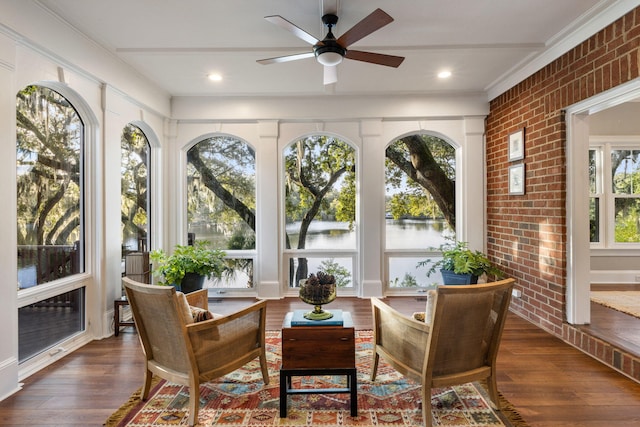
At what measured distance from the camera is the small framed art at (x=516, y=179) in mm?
4073

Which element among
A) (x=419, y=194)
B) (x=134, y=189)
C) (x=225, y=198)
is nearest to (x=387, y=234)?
(x=419, y=194)

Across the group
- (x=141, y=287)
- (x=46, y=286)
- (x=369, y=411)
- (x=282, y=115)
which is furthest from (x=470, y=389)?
(x=282, y=115)

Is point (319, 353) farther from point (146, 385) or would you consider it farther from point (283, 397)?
point (146, 385)

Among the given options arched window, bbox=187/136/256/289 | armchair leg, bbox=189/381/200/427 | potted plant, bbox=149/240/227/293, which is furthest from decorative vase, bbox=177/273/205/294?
armchair leg, bbox=189/381/200/427

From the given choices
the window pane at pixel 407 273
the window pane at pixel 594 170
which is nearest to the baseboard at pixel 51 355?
the window pane at pixel 407 273

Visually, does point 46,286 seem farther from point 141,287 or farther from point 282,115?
point 282,115

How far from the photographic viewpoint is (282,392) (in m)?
2.20

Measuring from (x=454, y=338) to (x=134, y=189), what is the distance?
394 centimetres

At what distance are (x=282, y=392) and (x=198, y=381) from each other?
0.51 m

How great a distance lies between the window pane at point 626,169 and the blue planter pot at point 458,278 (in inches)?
112

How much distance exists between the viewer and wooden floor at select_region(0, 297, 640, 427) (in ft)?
7.22

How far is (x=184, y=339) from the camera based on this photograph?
2.11m

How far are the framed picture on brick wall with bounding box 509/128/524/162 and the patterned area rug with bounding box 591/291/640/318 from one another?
1.96m

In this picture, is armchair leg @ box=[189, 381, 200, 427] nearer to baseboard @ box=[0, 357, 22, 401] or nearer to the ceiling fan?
baseboard @ box=[0, 357, 22, 401]
